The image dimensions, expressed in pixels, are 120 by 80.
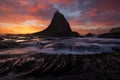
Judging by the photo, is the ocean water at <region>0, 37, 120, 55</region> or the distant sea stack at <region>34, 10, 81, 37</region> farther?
the distant sea stack at <region>34, 10, 81, 37</region>

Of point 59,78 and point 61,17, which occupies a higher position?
point 61,17

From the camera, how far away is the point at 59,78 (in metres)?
8.78

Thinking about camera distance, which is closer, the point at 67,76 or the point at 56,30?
the point at 67,76

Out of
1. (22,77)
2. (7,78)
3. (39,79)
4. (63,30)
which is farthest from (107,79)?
(63,30)

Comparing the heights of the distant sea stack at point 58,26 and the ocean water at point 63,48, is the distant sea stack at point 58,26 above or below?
above

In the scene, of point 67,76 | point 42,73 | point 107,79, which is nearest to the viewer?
point 107,79

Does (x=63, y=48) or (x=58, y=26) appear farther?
(x=58, y=26)

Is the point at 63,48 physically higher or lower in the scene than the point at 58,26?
lower

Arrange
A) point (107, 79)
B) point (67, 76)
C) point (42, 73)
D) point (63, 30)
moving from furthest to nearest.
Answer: point (63, 30)
point (42, 73)
point (67, 76)
point (107, 79)

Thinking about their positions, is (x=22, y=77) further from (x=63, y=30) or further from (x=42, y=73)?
(x=63, y=30)

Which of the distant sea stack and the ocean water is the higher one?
the distant sea stack

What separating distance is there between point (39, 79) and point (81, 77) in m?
2.44

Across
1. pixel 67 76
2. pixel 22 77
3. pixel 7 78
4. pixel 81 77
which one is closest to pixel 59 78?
pixel 67 76

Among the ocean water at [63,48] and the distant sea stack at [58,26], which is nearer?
the ocean water at [63,48]
